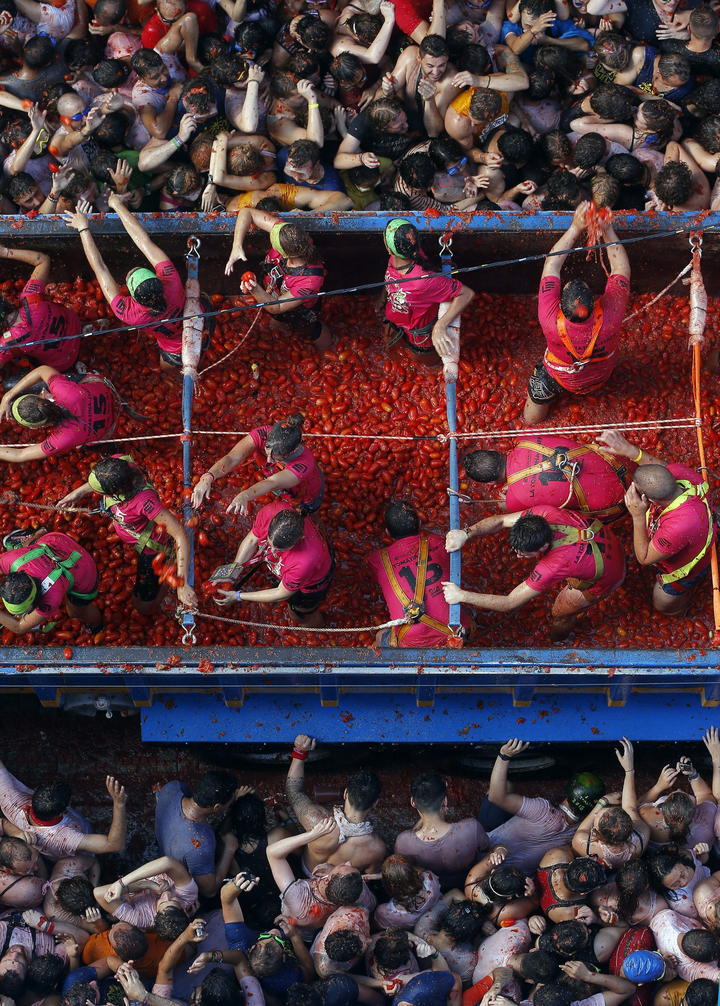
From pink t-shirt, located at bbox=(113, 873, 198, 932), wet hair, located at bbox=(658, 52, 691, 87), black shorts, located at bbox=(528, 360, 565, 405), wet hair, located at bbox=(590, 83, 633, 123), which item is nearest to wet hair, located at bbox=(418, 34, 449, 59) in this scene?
wet hair, located at bbox=(590, 83, 633, 123)

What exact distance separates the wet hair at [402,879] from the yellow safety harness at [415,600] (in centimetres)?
178

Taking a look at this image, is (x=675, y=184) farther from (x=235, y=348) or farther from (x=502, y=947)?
(x=502, y=947)

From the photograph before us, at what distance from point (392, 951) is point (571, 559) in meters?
3.24

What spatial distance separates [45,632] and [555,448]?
4.64 metres

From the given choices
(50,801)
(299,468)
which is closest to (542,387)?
(299,468)

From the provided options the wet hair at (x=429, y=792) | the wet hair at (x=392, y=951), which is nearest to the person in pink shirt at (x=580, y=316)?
the wet hair at (x=429, y=792)

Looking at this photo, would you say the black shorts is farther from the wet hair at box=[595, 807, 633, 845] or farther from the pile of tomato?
the wet hair at box=[595, 807, 633, 845]

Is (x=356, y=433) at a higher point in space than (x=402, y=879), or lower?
higher

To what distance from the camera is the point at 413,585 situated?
31.9 ft

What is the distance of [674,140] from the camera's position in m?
11.6

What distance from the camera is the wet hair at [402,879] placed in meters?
8.98

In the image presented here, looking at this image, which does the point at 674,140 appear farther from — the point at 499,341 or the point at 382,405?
the point at 382,405

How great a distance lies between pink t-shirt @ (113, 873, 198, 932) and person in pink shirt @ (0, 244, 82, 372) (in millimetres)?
4646

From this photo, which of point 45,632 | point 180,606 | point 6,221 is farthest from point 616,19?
point 45,632
